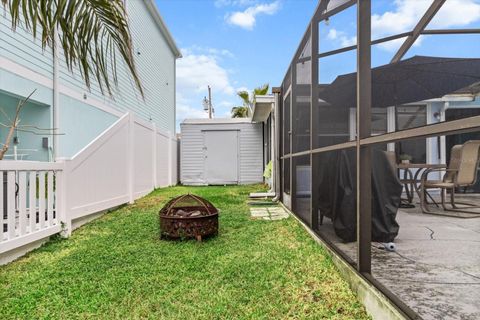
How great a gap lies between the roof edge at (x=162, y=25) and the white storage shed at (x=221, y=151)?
3.54 meters

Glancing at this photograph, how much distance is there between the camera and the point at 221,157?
11.4 metres

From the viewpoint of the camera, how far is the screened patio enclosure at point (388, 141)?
1989mm

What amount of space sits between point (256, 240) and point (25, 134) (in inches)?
177

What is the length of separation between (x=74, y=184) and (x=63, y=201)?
0.99 feet

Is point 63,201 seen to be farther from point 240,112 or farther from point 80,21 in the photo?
point 240,112

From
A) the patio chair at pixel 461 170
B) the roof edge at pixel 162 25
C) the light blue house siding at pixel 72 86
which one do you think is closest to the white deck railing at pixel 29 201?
the light blue house siding at pixel 72 86

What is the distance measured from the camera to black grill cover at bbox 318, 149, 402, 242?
8.75ft

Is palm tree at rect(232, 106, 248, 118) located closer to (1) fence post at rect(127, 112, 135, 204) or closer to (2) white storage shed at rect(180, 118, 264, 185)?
(2) white storage shed at rect(180, 118, 264, 185)

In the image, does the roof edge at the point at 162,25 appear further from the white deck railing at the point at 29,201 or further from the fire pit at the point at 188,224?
the fire pit at the point at 188,224

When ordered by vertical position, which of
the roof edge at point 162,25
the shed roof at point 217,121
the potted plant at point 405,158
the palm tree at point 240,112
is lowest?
the potted plant at point 405,158

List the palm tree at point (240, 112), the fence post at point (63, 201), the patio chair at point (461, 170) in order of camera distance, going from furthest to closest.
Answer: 1. the palm tree at point (240, 112)
2. the fence post at point (63, 201)
3. the patio chair at point (461, 170)

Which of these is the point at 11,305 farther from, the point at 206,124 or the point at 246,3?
the point at 246,3

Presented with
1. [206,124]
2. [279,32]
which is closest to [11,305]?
[279,32]

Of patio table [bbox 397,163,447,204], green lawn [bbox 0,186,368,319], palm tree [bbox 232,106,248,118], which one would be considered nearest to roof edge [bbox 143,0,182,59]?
palm tree [bbox 232,106,248,118]
